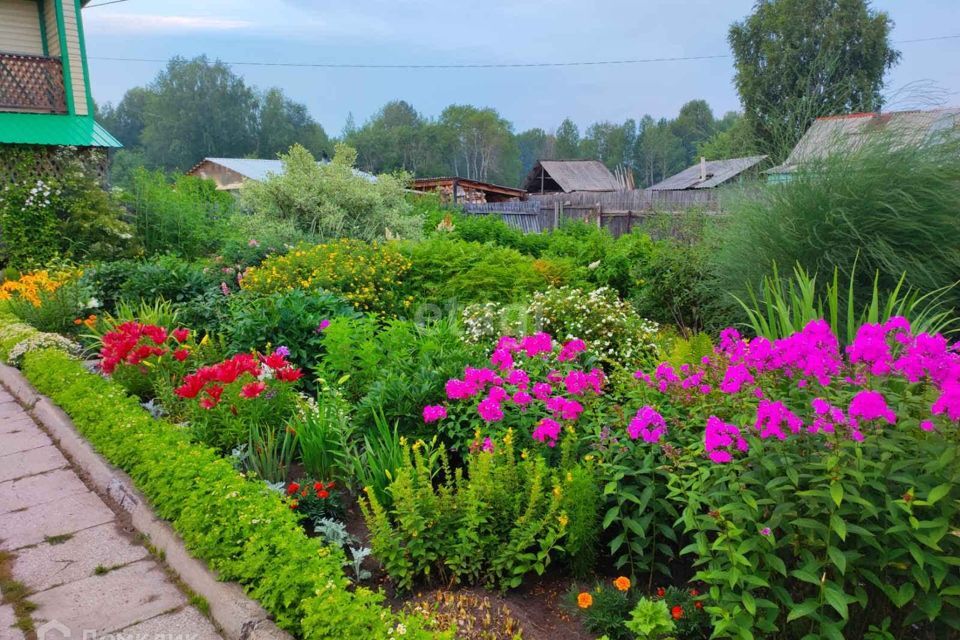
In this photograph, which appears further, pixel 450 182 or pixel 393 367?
pixel 450 182

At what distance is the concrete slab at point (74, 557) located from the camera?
2.59 metres

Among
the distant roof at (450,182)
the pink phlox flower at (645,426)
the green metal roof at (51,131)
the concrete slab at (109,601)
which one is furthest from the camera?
the distant roof at (450,182)

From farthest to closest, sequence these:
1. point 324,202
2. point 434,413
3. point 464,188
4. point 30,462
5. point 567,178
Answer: point 567,178
point 464,188
point 324,202
point 30,462
point 434,413

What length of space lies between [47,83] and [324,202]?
562cm

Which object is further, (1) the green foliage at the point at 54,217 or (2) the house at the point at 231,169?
(2) the house at the point at 231,169

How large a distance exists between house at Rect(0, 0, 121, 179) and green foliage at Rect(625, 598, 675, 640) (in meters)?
12.1

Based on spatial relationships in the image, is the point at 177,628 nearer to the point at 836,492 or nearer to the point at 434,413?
the point at 434,413

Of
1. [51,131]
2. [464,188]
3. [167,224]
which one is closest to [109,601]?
[167,224]

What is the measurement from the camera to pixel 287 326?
4723 mm

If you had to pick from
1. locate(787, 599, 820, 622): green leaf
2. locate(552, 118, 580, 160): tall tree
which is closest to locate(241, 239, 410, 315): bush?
locate(787, 599, 820, 622): green leaf

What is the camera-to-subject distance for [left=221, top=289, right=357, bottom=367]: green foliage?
15.2ft

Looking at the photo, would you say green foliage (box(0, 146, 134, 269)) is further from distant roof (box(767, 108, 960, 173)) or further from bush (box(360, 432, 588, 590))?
distant roof (box(767, 108, 960, 173))

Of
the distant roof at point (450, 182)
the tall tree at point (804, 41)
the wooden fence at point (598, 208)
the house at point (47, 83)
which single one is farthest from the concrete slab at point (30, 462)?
the tall tree at point (804, 41)

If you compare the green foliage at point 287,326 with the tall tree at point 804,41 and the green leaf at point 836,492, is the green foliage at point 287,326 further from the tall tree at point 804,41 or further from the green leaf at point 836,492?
the tall tree at point 804,41
